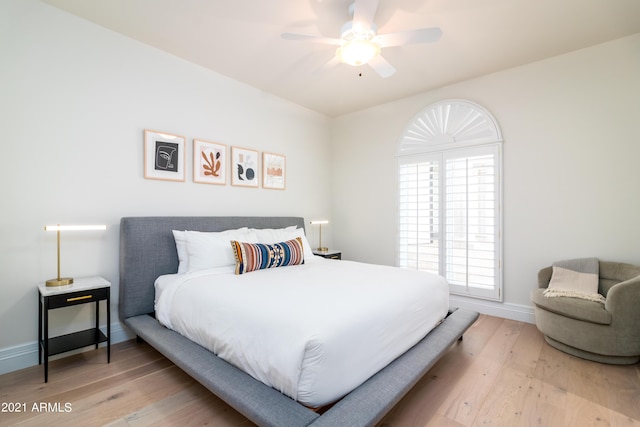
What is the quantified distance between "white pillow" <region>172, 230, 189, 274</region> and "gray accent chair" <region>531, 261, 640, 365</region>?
3364mm

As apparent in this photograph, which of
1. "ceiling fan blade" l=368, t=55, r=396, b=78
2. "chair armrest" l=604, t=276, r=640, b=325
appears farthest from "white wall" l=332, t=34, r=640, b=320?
"ceiling fan blade" l=368, t=55, r=396, b=78

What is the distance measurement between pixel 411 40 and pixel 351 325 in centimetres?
209

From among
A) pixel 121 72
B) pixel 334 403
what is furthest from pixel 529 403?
pixel 121 72

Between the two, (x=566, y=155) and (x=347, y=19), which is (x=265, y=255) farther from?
(x=566, y=155)

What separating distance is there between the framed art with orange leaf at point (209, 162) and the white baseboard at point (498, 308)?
10.9 ft

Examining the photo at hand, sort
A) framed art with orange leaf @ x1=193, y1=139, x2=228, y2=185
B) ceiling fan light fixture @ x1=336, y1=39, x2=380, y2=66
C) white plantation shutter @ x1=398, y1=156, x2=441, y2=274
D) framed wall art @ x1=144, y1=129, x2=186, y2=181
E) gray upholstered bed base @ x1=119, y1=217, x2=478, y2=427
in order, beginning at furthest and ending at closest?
white plantation shutter @ x1=398, y1=156, x2=441, y2=274, framed art with orange leaf @ x1=193, y1=139, x2=228, y2=185, framed wall art @ x1=144, y1=129, x2=186, y2=181, ceiling fan light fixture @ x1=336, y1=39, x2=380, y2=66, gray upholstered bed base @ x1=119, y1=217, x2=478, y2=427

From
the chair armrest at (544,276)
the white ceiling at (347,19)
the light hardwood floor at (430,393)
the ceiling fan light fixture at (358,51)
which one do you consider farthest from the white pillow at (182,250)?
Result: the chair armrest at (544,276)

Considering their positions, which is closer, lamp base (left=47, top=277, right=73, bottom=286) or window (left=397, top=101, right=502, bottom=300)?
lamp base (left=47, top=277, right=73, bottom=286)

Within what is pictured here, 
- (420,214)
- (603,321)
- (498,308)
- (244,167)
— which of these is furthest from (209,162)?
(603,321)

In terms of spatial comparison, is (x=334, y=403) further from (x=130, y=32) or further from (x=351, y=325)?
(x=130, y=32)

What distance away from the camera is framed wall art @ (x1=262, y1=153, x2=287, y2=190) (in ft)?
13.2

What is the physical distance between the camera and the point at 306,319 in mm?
1577

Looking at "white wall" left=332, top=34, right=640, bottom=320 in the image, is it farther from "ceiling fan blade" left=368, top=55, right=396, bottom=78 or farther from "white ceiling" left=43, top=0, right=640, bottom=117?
"ceiling fan blade" left=368, top=55, right=396, bottom=78

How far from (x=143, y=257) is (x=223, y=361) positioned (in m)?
1.46
